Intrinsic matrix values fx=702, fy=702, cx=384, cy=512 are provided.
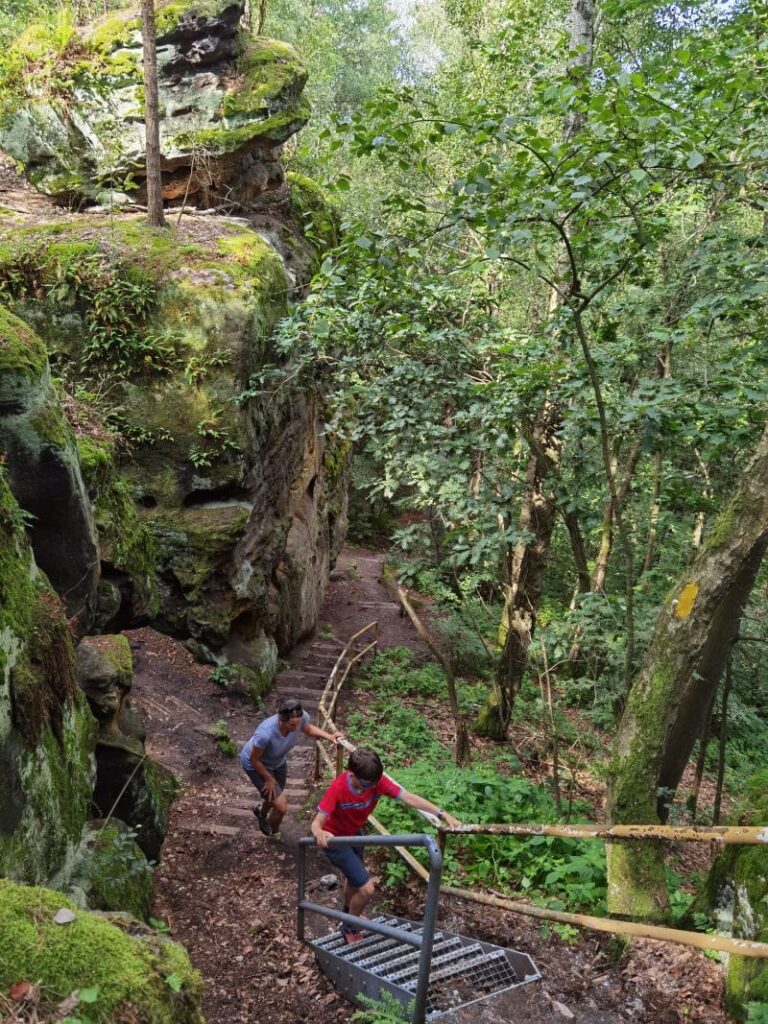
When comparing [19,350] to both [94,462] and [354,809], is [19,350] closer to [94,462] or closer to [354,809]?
[94,462]

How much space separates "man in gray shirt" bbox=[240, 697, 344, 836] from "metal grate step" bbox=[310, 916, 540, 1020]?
2121 mm

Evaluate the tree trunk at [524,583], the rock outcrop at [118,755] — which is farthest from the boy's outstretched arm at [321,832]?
the tree trunk at [524,583]

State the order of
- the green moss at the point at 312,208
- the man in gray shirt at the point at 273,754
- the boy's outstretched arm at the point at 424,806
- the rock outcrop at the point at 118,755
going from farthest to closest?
the green moss at the point at 312,208 → the man in gray shirt at the point at 273,754 → the rock outcrop at the point at 118,755 → the boy's outstretched arm at the point at 424,806

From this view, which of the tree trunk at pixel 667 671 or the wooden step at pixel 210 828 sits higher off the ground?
the tree trunk at pixel 667 671

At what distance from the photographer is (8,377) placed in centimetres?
520

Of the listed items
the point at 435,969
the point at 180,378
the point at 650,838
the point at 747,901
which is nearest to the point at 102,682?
the point at 435,969

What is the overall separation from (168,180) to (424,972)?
15.5 m

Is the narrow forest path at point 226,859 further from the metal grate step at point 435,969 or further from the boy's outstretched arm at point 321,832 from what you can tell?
the boy's outstretched arm at point 321,832

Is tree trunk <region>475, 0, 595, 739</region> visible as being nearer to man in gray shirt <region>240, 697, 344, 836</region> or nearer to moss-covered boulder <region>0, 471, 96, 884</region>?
man in gray shirt <region>240, 697, 344, 836</region>

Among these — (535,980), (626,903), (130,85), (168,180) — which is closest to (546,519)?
(626,903)

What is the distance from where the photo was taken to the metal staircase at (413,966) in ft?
13.1

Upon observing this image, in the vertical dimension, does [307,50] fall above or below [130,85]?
above

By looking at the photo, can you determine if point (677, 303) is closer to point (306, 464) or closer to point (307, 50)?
point (306, 464)

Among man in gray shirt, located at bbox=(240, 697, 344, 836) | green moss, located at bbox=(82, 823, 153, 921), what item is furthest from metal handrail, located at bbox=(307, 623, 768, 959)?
green moss, located at bbox=(82, 823, 153, 921)
